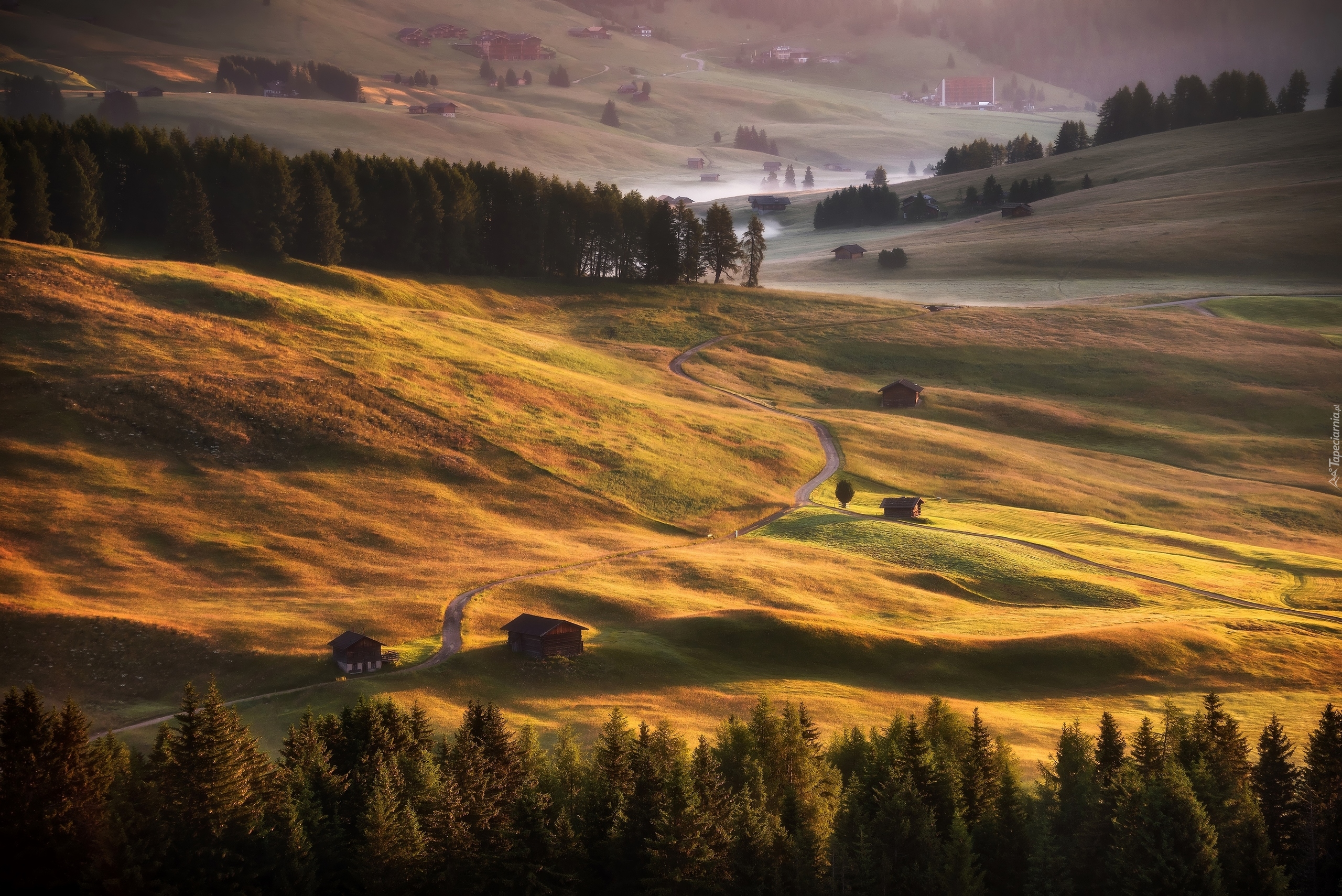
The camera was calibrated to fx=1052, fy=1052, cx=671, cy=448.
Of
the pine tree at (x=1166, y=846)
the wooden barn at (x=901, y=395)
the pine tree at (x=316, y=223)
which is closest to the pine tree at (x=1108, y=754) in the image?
the pine tree at (x=1166, y=846)

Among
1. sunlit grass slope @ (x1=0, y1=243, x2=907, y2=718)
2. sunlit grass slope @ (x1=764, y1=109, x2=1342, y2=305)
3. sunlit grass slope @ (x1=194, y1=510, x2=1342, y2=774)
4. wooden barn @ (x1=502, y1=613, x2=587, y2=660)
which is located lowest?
sunlit grass slope @ (x1=194, y1=510, x2=1342, y2=774)

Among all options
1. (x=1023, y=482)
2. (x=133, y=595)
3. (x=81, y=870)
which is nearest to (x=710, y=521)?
(x=1023, y=482)

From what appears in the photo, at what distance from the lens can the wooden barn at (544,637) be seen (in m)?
54.4

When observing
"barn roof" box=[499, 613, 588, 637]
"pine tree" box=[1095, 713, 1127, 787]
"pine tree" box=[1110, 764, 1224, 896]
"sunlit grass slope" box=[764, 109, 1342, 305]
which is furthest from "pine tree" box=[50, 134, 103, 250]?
"pine tree" box=[1110, 764, 1224, 896]

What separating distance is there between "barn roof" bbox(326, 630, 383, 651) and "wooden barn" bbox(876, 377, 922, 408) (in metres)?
79.2

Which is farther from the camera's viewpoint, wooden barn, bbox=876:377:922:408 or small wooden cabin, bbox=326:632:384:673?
wooden barn, bbox=876:377:922:408

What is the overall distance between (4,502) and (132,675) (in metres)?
24.4

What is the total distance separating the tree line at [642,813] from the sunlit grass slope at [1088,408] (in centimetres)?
5896

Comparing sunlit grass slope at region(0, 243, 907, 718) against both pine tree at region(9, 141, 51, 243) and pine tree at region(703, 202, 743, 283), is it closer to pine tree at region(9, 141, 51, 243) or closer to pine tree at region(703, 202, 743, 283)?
pine tree at region(9, 141, 51, 243)

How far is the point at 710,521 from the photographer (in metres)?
84.1

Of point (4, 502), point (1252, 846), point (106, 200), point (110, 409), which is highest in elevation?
point (106, 200)

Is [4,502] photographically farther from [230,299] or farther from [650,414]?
[650,414]

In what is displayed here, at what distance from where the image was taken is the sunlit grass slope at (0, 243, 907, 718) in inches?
2264

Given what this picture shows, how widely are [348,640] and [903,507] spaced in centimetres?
4973
